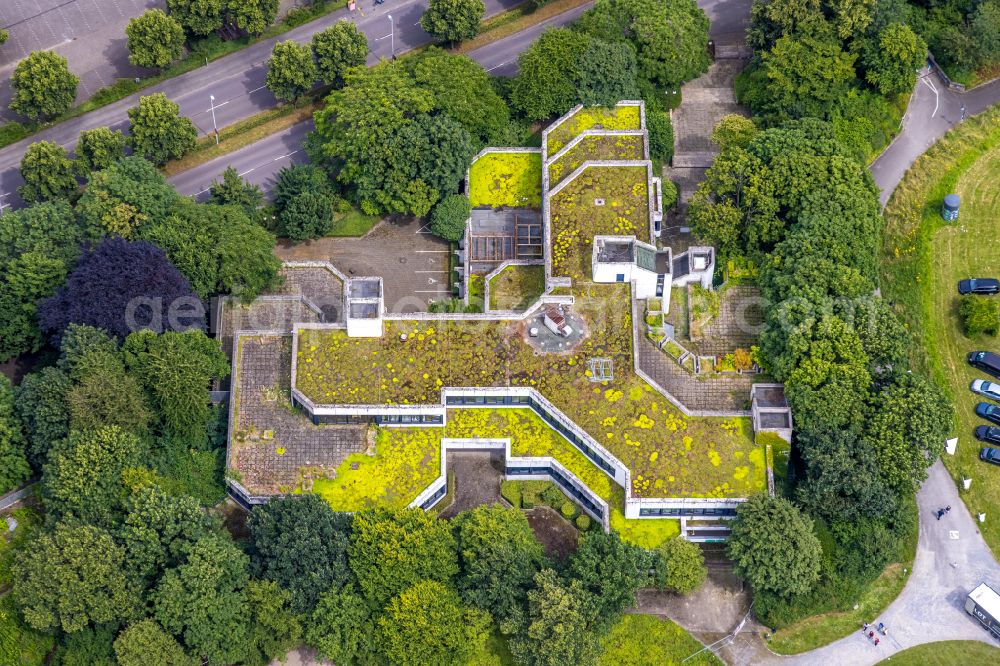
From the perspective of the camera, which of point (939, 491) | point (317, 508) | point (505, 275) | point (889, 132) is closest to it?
point (317, 508)

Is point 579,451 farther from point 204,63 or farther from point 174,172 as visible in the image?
point 204,63

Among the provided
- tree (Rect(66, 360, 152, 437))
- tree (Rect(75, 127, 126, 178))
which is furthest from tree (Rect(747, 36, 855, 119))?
tree (Rect(66, 360, 152, 437))

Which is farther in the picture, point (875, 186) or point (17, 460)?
point (875, 186)

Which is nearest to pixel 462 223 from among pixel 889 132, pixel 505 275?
pixel 505 275

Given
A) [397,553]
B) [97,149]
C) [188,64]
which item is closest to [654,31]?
[188,64]

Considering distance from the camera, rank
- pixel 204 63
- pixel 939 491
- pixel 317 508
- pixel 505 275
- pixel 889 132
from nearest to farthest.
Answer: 1. pixel 317 508
2. pixel 939 491
3. pixel 505 275
4. pixel 889 132
5. pixel 204 63

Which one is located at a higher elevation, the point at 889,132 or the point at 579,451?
the point at 889,132
